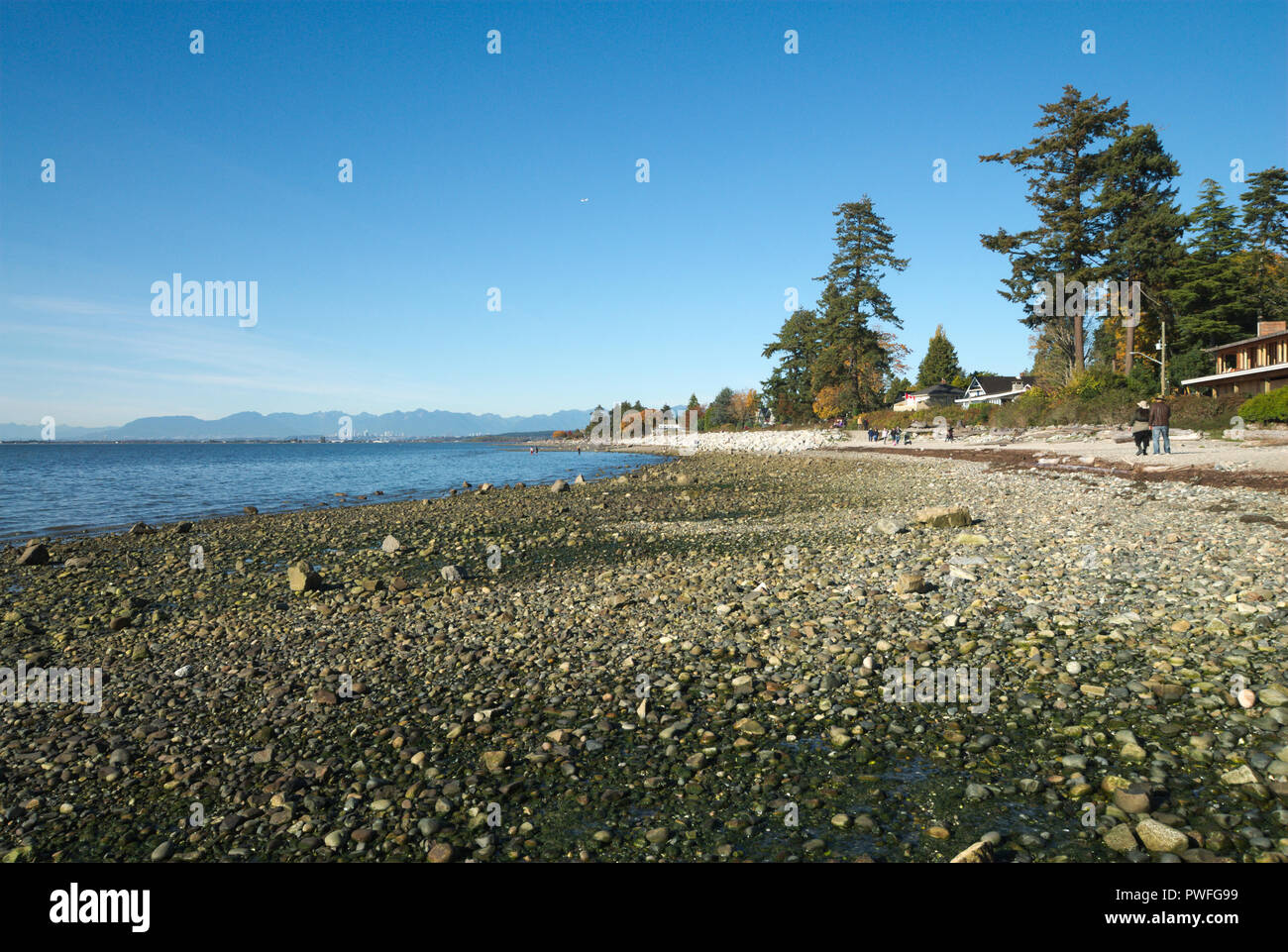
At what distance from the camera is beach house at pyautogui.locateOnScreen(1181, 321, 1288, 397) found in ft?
157

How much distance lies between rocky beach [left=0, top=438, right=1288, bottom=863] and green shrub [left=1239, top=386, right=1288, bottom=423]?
109 ft

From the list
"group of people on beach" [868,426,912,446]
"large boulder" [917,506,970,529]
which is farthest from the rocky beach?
"group of people on beach" [868,426,912,446]

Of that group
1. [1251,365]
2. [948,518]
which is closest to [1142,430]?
[948,518]

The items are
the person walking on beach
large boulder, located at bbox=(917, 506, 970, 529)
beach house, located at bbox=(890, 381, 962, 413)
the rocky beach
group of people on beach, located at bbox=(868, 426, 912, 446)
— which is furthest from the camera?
beach house, located at bbox=(890, 381, 962, 413)

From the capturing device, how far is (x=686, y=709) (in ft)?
21.2

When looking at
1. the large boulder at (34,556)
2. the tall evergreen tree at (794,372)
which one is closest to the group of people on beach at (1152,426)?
the large boulder at (34,556)

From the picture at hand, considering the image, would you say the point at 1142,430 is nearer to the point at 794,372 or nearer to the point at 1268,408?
the point at 1268,408

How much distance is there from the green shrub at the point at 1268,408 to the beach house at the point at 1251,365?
8.87 m

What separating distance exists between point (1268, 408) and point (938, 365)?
78.4m

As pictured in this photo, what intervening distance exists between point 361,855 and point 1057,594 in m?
9.48

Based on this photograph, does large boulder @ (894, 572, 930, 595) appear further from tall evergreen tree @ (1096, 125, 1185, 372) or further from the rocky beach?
tall evergreen tree @ (1096, 125, 1185, 372)

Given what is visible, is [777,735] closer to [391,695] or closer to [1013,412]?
[391,695]

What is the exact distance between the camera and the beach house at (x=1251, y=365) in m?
47.9
